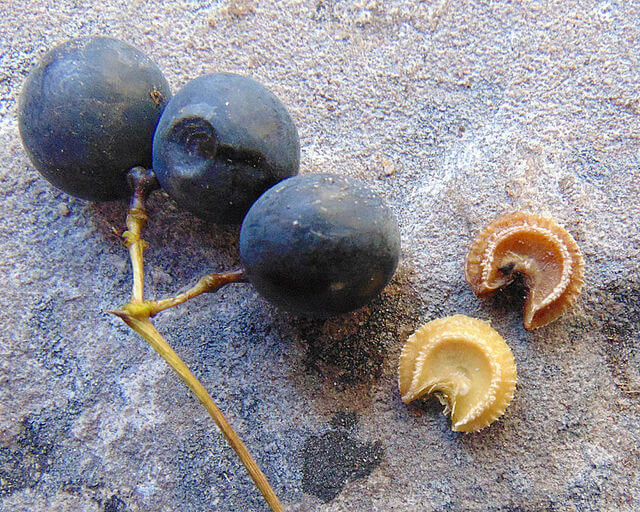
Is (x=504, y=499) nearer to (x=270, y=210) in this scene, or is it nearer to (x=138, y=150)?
(x=270, y=210)

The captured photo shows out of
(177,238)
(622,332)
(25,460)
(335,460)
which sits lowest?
(25,460)

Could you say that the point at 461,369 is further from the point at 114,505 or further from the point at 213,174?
the point at 114,505

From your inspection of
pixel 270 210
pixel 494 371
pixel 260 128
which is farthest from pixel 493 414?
pixel 260 128

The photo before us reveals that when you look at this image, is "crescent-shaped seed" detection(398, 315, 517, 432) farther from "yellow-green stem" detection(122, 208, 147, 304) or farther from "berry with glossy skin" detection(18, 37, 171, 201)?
"berry with glossy skin" detection(18, 37, 171, 201)

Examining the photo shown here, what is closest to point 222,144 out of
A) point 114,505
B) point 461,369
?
point 461,369

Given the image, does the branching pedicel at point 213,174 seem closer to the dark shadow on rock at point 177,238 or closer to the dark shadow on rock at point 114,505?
the dark shadow on rock at point 177,238
